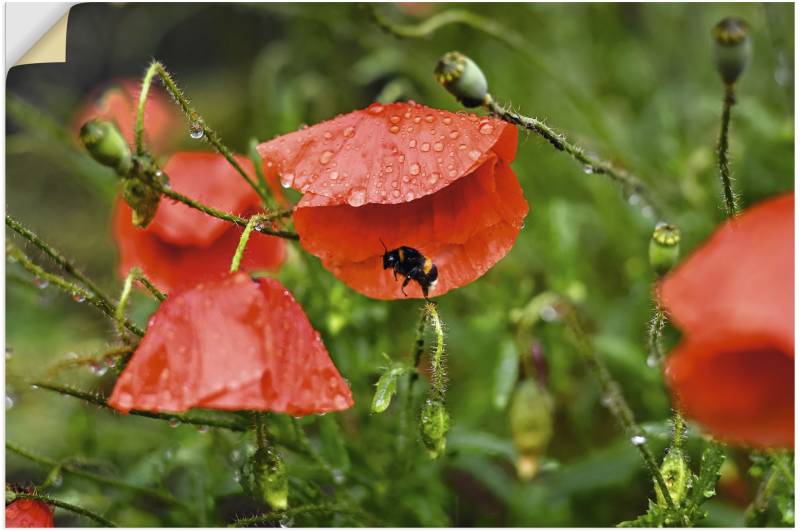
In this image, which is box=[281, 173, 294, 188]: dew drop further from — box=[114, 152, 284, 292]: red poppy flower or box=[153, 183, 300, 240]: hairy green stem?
box=[114, 152, 284, 292]: red poppy flower

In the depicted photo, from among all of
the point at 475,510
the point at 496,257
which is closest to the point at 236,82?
the point at 475,510

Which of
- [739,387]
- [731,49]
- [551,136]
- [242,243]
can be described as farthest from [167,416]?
[731,49]

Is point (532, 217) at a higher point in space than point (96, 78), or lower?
lower

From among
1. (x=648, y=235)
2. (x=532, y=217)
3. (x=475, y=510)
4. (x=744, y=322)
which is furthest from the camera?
(x=532, y=217)

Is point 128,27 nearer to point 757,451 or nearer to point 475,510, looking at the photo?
point 475,510

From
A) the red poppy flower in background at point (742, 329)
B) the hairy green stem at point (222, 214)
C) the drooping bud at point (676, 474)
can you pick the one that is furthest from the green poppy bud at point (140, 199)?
the drooping bud at point (676, 474)

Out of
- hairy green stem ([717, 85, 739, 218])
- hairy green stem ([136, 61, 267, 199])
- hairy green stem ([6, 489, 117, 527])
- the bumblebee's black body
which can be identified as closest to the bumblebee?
the bumblebee's black body

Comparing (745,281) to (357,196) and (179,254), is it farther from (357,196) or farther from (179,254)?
(179,254)
